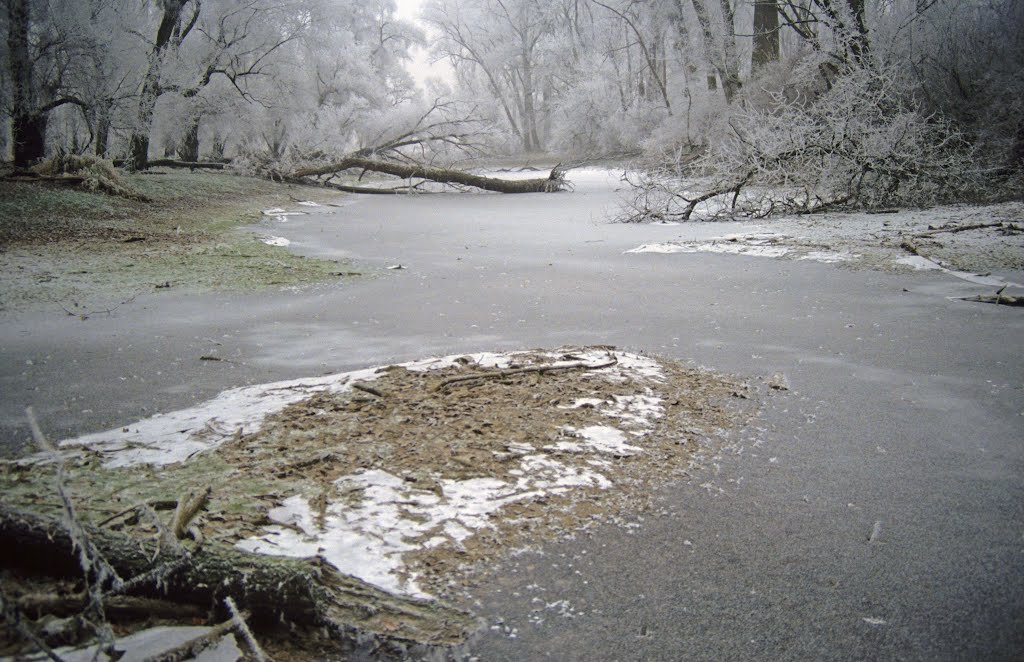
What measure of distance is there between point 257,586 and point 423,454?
1290 millimetres

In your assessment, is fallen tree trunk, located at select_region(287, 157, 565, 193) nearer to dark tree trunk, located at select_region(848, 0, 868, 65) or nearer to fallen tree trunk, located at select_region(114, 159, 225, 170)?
fallen tree trunk, located at select_region(114, 159, 225, 170)

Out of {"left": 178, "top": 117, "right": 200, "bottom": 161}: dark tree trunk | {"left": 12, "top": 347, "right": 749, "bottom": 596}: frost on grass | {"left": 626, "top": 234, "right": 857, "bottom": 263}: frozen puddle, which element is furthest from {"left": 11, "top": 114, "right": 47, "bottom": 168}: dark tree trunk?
{"left": 12, "top": 347, "right": 749, "bottom": 596}: frost on grass

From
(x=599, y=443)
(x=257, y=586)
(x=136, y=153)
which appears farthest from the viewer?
(x=136, y=153)

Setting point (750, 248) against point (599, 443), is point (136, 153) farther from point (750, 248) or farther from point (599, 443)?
point (599, 443)

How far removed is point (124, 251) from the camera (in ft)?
33.3

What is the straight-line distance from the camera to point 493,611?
2.31 m

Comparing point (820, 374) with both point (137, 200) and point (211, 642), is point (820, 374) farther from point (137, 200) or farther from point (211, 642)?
point (137, 200)

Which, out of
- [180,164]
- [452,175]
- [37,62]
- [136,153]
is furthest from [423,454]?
[180,164]

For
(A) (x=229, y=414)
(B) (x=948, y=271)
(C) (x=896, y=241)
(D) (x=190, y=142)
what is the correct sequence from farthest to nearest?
(D) (x=190, y=142)
(C) (x=896, y=241)
(B) (x=948, y=271)
(A) (x=229, y=414)

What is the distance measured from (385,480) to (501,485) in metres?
0.49

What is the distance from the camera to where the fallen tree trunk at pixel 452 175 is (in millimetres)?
23141

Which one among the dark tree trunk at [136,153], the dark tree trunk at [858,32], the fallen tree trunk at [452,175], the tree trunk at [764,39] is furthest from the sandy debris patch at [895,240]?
the dark tree trunk at [136,153]

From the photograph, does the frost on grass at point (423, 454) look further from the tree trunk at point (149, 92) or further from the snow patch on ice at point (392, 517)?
the tree trunk at point (149, 92)

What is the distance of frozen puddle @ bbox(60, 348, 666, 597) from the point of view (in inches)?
102
